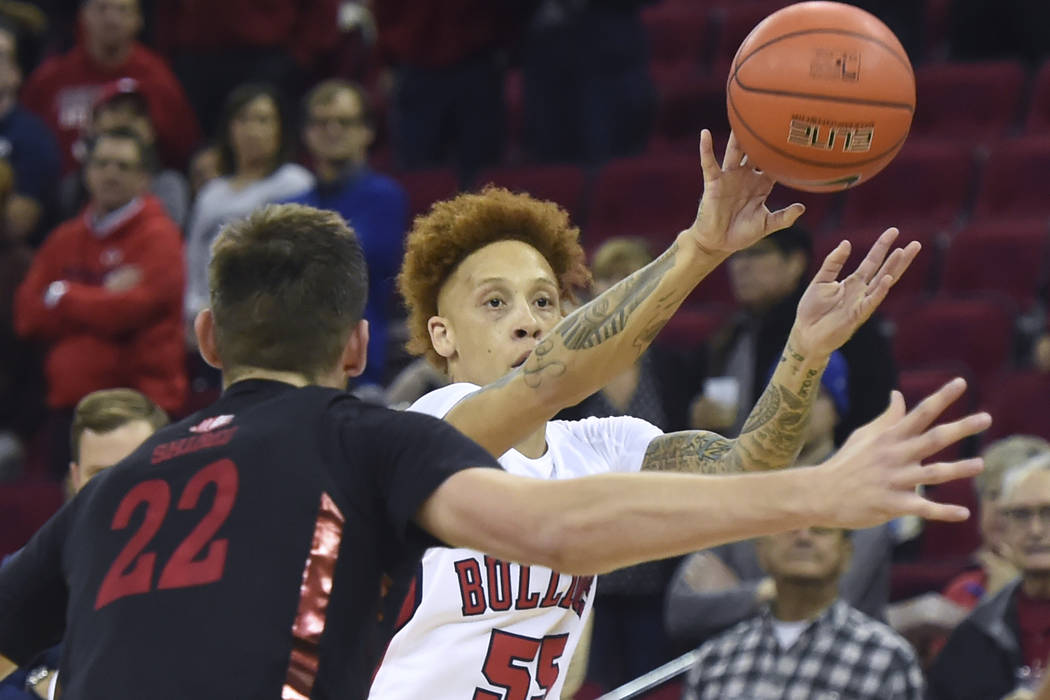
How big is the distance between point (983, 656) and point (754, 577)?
94 centimetres

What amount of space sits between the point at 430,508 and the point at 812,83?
61.2 inches

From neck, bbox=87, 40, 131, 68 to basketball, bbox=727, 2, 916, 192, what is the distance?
6.08 meters

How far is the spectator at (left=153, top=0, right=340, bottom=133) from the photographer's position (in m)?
A: 9.31

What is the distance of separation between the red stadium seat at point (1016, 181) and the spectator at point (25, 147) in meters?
4.81

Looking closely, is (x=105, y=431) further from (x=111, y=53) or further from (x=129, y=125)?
(x=111, y=53)

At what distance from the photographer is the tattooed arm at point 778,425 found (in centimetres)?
379

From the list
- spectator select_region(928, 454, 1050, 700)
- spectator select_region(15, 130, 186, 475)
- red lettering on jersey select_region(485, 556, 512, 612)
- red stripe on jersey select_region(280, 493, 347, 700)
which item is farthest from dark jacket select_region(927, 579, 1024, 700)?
spectator select_region(15, 130, 186, 475)

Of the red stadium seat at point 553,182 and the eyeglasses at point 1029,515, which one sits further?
the red stadium seat at point 553,182

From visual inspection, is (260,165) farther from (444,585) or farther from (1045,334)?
(444,585)

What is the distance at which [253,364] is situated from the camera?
2949mm

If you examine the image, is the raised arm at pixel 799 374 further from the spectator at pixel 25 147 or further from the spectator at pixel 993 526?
the spectator at pixel 25 147

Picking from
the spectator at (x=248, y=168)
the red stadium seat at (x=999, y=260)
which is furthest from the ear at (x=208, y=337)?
the red stadium seat at (x=999, y=260)

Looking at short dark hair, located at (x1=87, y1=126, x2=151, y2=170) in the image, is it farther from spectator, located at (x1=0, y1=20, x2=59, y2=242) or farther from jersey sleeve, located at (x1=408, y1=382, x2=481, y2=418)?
jersey sleeve, located at (x1=408, y1=382, x2=481, y2=418)

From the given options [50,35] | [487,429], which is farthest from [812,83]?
[50,35]
